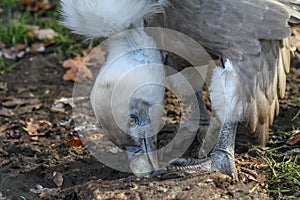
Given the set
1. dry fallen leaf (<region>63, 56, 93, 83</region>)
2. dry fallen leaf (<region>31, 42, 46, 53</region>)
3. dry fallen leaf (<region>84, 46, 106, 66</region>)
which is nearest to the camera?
dry fallen leaf (<region>63, 56, 93, 83</region>)

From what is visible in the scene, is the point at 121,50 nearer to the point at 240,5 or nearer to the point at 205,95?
the point at 240,5

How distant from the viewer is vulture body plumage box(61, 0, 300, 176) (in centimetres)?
406

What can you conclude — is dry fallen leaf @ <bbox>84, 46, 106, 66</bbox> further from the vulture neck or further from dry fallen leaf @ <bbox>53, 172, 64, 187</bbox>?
dry fallen leaf @ <bbox>53, 172, 64, 187</bbox>

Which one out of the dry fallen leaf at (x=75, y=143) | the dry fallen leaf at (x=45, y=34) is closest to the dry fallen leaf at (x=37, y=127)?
the dry fallen leaf at (x=75, y=143)

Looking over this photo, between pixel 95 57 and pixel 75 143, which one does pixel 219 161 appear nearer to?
pixel 75 143

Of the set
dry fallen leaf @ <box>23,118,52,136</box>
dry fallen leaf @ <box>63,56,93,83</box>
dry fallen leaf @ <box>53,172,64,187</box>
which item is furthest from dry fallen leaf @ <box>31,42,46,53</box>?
dry fallen leaf @ <box>53,172,64,187</box>

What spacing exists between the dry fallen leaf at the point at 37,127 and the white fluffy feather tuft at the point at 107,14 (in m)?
0.97

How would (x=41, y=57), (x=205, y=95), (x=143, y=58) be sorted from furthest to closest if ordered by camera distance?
(x=41, y=57) < (x=205, y=95) < (x=143, y=58)

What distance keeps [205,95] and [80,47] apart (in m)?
1.47

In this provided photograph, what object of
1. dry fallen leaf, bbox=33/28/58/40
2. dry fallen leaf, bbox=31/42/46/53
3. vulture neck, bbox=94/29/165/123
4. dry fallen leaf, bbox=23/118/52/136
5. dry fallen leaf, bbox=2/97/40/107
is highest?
vulture neck, bbox=94/29/165/123

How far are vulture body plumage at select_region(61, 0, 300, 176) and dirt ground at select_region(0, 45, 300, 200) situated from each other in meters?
0.22

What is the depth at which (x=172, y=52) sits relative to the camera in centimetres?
446

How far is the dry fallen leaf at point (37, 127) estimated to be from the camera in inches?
191

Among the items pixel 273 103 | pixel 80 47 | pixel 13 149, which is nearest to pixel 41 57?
pixel 80 47
